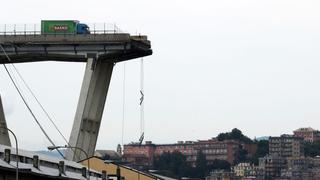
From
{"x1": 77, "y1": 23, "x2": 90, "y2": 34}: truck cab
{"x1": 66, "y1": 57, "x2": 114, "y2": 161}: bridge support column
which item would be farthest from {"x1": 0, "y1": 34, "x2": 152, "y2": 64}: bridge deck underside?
{"x1": 66, "y1": 57, "x2": 114, "y2": 161}: bridge support column

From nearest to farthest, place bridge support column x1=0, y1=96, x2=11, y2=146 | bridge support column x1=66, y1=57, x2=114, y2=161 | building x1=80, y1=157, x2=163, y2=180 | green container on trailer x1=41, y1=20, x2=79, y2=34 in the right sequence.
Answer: building x1=80, y1=157, x2=163, y2=180
bridge support column x1=0, y1=96, x2=11, y2=146
bridge support column x1=66, y1=57, x2=114, y2=161
green container on trailer x1=41, y1=20, x2=79, y2=34

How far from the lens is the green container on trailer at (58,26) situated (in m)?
158

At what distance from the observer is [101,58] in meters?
157

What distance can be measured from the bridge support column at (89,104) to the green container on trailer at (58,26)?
203 inches

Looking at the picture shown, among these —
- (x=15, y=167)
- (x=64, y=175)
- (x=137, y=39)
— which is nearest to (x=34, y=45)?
(x=137, y=39)

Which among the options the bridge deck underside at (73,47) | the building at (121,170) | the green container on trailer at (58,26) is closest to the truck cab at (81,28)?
the green container on trailer at (58,26)

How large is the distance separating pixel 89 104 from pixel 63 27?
10757 millimetres

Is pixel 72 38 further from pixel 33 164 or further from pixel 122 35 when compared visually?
pixel 33 164

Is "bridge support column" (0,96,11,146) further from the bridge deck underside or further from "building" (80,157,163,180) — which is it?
"building" (80,157,163,180)

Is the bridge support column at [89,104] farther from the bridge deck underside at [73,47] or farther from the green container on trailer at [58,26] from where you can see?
the green container on trailer at [58,26]

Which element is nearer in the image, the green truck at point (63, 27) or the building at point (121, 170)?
the building at point (121, 170)

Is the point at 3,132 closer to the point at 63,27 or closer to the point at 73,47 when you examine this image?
the point at 73,47

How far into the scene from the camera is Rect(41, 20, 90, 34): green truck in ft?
518

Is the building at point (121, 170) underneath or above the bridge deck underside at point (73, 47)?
underneath
